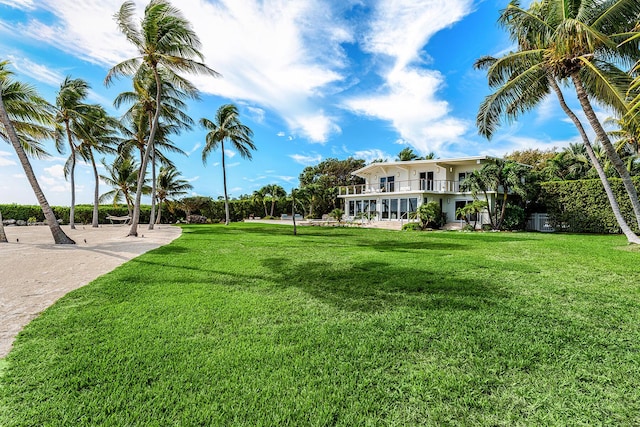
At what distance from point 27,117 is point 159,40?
6586mm

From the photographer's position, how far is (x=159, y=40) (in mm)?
12508

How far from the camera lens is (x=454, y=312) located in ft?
12.3

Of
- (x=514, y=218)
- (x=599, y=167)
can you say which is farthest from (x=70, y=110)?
(x=514, y=218)

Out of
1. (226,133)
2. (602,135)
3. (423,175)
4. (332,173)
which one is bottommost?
(602,135)

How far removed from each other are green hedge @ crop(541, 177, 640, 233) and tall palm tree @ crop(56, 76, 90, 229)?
2678cm

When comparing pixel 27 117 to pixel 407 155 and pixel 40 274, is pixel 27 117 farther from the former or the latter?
pixel 407 155

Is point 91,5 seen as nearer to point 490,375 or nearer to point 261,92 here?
point 261,92

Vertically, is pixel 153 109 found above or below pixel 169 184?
above

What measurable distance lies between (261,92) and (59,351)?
661 inches

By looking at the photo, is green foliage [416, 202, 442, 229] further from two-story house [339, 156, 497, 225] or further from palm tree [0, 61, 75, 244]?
palm tree [0, 61, 75, 244]

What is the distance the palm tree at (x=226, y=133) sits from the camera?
24.8 metres

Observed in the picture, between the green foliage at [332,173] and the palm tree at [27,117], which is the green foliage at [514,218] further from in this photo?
the green foliage at [332,173]

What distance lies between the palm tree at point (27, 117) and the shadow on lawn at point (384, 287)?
30.7ft

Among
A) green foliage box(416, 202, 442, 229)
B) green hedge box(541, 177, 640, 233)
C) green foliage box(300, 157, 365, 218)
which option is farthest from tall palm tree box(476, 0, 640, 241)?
green foliage box(300, 157, 365, 218)
